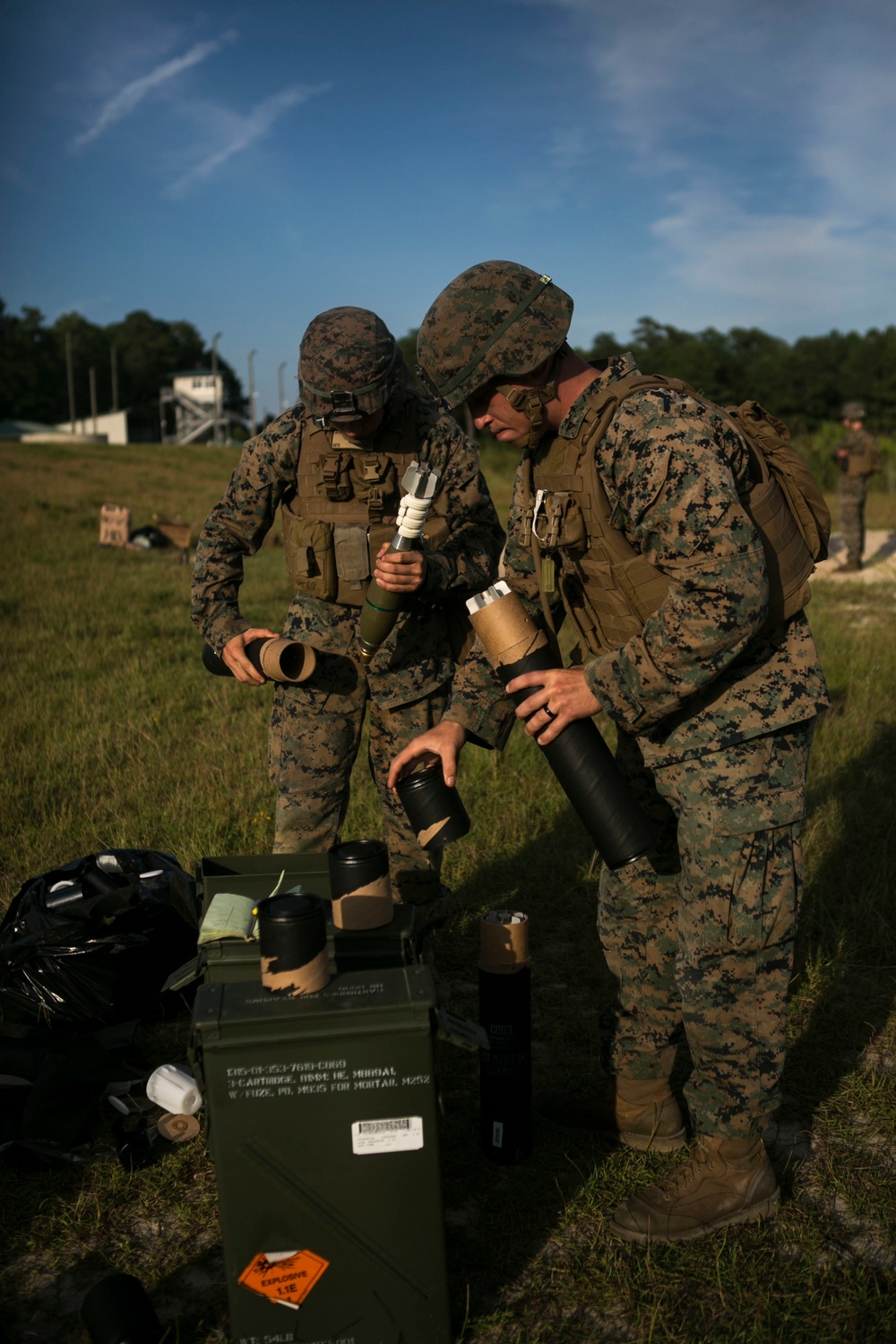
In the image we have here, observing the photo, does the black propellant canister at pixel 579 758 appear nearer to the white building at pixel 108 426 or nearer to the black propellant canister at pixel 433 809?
the black propellant canister at pixel 433 809

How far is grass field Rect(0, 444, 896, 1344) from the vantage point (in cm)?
244

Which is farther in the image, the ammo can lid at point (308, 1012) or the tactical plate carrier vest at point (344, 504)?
the tactical plate carrier vest at point (344, 504)

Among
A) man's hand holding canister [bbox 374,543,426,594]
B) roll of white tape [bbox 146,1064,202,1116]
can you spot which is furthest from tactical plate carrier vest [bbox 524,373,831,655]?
roll of white tape [bbox 146,1064,202,1116]

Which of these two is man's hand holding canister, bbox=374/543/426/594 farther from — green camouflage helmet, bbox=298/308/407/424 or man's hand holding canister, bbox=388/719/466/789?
man's hand holding canister, bbox=388/719/466/789

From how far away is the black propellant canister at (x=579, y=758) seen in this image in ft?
8.04

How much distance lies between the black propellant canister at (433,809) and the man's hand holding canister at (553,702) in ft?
1.10

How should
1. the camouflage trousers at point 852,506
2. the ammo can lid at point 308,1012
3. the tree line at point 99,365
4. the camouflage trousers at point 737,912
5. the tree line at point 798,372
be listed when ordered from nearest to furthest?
the ammo can lid at point 308,1012, the camouflage trousers at point 737,912, the camouflage trousers at point 852,506, the tree line at point 798,372, the tree line at point 99,365

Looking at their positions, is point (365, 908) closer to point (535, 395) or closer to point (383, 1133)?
point (383, 1133)

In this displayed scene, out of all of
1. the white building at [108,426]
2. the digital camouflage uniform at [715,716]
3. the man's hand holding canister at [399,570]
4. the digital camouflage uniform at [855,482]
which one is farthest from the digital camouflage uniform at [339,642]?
the white building at [108,426]

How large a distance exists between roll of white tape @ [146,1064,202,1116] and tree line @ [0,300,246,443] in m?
102

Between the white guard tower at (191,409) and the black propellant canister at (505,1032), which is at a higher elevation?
the white guard tower at (191,409)

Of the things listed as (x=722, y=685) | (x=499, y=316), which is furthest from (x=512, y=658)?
(x=499, y=316)

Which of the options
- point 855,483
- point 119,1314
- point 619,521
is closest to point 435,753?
point 619,521

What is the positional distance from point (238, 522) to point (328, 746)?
872mm
